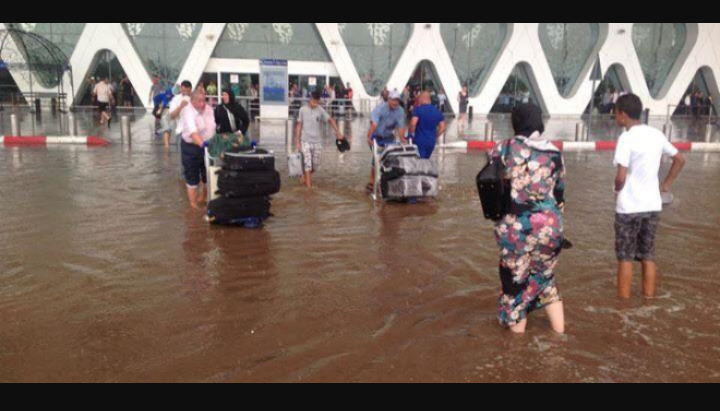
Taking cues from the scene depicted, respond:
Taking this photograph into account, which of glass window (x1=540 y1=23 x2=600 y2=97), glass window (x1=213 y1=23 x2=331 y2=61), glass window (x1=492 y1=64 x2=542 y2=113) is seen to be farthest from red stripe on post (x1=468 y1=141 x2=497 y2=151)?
glass window (x1=540 y1=23 x2=600 y2=97)

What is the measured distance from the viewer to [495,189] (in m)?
4.23

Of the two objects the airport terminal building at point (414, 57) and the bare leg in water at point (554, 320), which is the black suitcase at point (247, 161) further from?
the airport terminal building at point (414, 57)

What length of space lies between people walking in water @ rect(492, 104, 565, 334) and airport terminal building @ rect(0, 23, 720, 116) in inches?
1095

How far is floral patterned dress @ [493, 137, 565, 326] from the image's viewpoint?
4.23 meters

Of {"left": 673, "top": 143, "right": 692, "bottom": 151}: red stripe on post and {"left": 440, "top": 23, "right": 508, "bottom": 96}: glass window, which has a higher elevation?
{"left": 440, "top": 23, "right": 508, "bottom": 96}: glass window

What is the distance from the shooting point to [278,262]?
20.6 feet

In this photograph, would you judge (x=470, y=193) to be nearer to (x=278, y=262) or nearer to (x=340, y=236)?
(x=340, y=236)

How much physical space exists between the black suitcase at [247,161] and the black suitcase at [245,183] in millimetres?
55

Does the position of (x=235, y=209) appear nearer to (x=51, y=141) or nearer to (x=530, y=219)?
(x=530, y=219)

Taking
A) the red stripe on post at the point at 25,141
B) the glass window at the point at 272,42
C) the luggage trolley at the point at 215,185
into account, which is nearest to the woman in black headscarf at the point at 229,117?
the luggage trolley at the point at 215,185

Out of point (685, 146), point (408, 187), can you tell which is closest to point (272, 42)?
point (685, 146)

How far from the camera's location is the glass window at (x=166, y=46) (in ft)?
110

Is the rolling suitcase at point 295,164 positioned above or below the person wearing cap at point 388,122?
below

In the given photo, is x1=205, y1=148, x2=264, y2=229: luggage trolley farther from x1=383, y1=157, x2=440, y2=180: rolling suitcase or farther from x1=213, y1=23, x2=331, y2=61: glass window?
x1=213, y1=23, x2=331, y2=61: glass window
